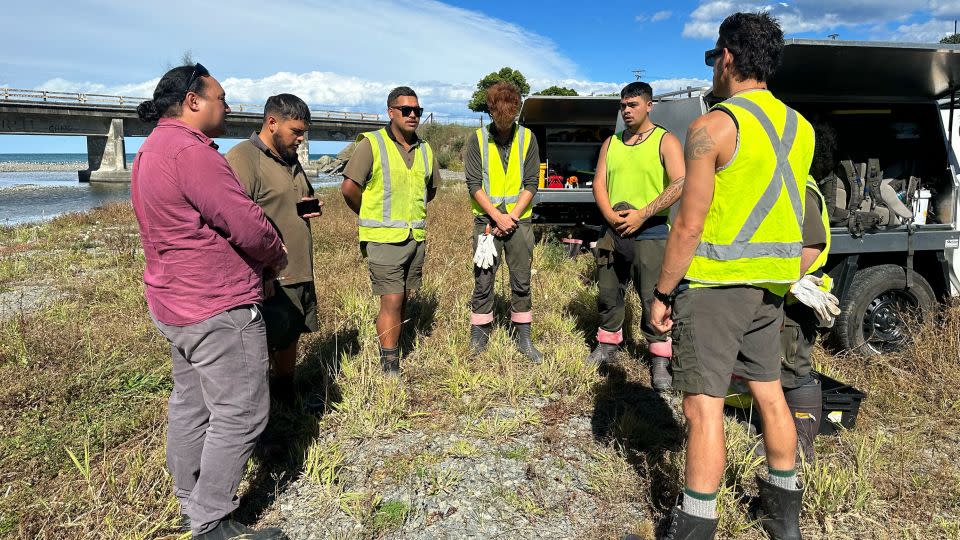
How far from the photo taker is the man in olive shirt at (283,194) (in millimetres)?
3119

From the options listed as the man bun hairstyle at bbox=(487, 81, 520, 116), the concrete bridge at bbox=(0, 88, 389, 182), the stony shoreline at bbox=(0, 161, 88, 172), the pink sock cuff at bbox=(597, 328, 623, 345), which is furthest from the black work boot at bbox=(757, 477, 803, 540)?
the stony shoreline at bbox=(0, 161, 88, 172)

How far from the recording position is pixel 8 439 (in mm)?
2865

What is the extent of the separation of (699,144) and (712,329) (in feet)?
2.26

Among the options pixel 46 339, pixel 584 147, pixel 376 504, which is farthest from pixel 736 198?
pixel 584 147

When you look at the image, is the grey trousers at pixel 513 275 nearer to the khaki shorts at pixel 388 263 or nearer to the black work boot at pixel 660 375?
the khaki shorts at pixel 388 263

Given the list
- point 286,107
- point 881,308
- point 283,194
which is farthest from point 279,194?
point 881,308

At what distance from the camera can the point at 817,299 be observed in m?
2.62

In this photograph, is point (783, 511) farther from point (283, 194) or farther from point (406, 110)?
point (406, 110)

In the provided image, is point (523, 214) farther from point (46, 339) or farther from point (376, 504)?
point (46, 339)

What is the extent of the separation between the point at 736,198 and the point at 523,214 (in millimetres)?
2462

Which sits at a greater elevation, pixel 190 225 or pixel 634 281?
pixel 190 225

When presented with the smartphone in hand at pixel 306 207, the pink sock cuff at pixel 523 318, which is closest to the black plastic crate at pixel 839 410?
the pink sock cuff at pixel 523 318

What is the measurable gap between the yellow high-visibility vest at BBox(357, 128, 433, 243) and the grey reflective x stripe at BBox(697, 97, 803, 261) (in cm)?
227

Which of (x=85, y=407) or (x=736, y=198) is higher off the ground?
(x=736, y=198)
